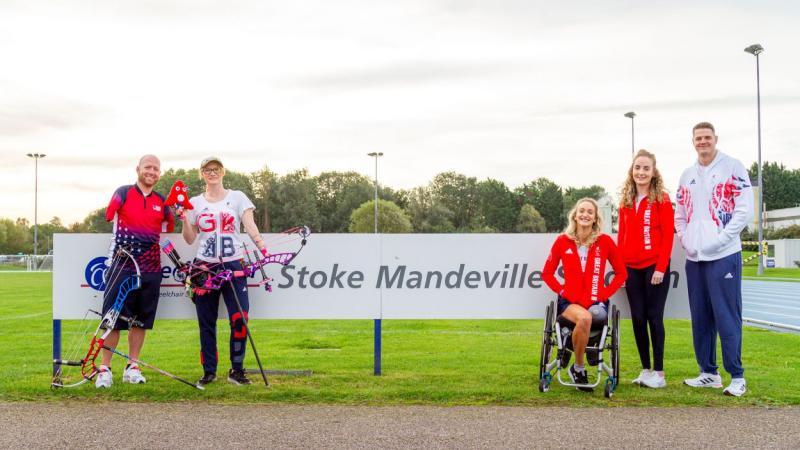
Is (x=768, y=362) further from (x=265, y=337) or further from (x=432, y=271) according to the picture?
(x=265, y=337)

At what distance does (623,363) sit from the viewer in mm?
7691

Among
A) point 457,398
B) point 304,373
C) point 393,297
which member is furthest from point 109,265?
point 457,398

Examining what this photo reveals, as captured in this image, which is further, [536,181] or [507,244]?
[536,181]

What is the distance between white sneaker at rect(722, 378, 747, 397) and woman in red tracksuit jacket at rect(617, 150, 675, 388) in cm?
54

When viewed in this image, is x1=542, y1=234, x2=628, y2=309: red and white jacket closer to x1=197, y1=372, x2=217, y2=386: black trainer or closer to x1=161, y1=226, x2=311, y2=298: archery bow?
x1=161, y1=226, x2=311, y2=298: archery bow

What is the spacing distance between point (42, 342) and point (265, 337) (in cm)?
304

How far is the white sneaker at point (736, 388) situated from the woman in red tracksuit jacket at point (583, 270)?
1097mm

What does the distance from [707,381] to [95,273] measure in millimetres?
5629

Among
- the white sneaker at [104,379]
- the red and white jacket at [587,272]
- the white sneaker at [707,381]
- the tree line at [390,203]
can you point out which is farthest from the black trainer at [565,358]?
the tree line at [390,203]

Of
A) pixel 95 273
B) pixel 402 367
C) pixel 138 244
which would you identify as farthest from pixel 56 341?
pixel 402 367

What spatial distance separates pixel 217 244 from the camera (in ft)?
20.6

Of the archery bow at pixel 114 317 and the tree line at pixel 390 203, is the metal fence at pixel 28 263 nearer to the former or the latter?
the tree line at pixel 390 203

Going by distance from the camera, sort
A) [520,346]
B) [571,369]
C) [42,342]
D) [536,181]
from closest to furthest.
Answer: [571,369], [520,346], [42,342], [536,181]

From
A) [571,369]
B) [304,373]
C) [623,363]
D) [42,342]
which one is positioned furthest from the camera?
[42,342]
